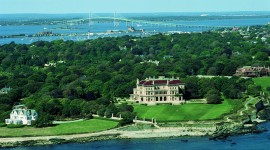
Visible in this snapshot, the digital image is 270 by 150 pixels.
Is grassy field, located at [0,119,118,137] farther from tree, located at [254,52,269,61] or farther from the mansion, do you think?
tree, located at [254,52,269,61]

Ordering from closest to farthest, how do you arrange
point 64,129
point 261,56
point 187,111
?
point 64,129, point 187,111, point 261,56

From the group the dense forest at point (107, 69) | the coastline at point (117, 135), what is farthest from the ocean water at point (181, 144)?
the dense forest at point (107, 69)

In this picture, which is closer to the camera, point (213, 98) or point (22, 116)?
point (22, 116)

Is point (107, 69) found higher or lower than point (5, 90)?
higher

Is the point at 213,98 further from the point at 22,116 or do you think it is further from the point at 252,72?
the point at 252,72

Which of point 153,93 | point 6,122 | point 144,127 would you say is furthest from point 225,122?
point 6,122

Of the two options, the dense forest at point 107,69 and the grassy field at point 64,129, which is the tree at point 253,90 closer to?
the dense forest at point 107,69

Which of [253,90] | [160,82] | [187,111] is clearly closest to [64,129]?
[187,111]

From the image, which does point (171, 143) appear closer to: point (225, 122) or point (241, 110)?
point (225, 122)
